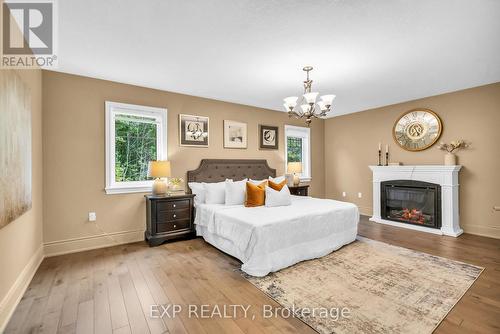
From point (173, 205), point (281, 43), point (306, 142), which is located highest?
point (281, 43)

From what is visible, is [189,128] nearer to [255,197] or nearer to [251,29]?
[255,197]

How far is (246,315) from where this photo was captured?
6.34 ft

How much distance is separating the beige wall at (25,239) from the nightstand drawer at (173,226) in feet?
4.63

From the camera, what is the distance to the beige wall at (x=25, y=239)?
6.13ft

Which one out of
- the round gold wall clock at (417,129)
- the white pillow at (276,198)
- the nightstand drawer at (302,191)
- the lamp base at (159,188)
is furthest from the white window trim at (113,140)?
the round gold wall clock at (417,129)

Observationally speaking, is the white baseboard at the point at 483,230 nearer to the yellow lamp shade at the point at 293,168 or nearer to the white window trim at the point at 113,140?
the yellow lamp shade at the point at 293,168

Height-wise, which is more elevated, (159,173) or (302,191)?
(159,173)

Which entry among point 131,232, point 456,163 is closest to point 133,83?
point 131,232

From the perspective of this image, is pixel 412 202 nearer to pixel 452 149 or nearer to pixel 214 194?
pixel 452 149

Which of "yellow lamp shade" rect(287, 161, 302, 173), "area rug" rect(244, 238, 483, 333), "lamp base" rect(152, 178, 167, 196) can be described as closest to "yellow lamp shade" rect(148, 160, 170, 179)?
"lamp base" rect(152, 178, 167, 196)

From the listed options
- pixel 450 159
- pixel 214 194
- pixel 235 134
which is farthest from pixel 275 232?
pixel 450 159

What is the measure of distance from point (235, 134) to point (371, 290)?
359 centimetres

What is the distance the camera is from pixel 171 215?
12.2ft

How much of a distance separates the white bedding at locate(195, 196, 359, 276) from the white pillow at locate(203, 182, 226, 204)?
0.85ft
